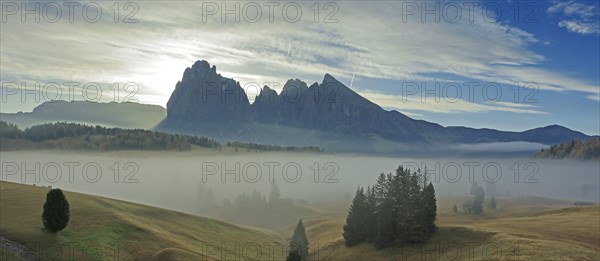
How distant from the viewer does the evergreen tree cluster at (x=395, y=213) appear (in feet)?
285

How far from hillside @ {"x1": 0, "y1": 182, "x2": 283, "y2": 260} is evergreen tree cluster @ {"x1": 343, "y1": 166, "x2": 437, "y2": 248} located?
2608cm

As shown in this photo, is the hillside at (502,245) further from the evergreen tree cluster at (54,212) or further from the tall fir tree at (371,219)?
the evergreen tree cluster at (54,212)

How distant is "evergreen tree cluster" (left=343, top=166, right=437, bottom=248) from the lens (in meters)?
87.0

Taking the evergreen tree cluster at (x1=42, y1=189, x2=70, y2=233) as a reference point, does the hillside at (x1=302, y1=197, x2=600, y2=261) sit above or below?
below

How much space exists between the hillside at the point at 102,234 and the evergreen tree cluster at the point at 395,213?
26.1m

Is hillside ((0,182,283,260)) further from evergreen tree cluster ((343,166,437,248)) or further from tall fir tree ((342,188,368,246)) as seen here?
evergreen tree cluster ((343,166,437,248))

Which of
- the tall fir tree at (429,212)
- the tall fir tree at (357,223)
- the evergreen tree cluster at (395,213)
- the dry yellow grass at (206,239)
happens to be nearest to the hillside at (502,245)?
the dry yellow grass at (206,239)

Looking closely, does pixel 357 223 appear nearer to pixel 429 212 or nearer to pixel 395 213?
pixel 395 213

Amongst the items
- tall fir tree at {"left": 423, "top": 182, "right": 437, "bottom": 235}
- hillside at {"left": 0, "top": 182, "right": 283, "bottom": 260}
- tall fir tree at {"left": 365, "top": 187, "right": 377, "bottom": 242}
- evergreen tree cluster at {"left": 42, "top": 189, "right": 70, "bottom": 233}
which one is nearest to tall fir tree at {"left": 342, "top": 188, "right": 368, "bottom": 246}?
tall fir tree at {"left": 365, "top": 187, "right": 377, "bottom": 242}

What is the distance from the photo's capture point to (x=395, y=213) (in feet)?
298

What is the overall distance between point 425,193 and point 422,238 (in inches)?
415

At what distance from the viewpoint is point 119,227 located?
79938mm

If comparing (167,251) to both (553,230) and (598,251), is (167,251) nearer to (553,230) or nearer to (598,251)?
(598,251)

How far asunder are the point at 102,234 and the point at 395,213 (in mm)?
57974
